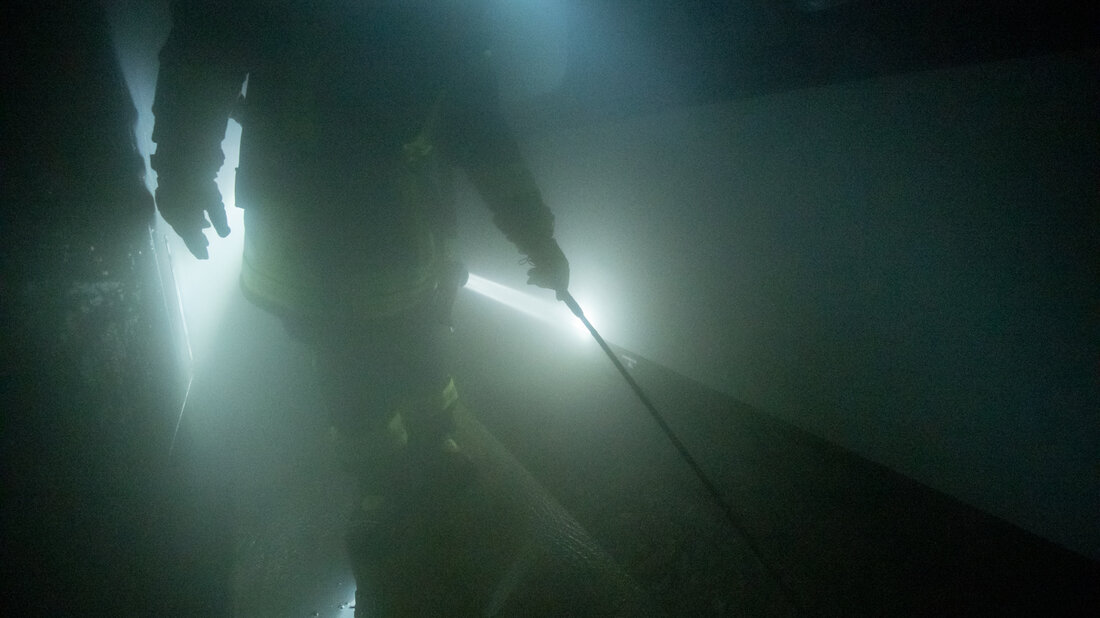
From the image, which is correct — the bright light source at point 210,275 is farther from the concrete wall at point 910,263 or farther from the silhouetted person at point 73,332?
the concrete wall at point 910,263

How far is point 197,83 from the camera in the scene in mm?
970

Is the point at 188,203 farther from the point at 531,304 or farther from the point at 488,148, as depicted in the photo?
the point at 531,304

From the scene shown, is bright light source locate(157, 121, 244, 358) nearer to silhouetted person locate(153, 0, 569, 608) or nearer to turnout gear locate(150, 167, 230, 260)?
turnout gear locate(150, 167, 230, 260)

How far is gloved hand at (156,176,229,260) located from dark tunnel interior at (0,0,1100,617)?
0.02 meters

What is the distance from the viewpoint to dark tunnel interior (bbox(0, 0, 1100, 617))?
89 cm

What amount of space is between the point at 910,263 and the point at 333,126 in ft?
5.84

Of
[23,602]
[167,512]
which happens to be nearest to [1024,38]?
[23,602]

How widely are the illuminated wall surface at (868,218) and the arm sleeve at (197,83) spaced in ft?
1.75

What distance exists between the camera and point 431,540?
56.5 inches

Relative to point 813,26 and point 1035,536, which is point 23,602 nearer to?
point 813,26

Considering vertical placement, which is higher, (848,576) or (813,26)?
(813,26)

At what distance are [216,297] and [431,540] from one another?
175cm

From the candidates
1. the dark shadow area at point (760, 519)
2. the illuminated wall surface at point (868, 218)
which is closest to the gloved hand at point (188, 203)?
the illuminated wall surface at point (868, 218)

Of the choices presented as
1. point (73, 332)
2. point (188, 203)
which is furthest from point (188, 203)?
point (73, 332)
